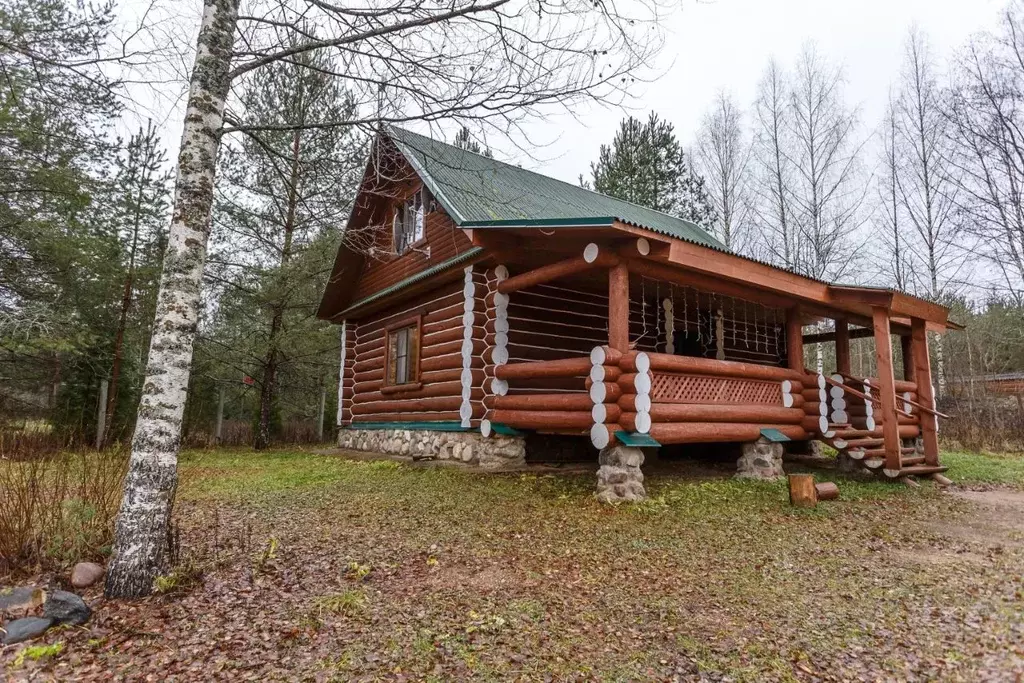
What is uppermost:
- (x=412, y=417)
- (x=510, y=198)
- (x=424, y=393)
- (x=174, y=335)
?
(x=510, y=198)

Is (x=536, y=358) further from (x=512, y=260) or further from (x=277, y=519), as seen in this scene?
(x=277, y=519)

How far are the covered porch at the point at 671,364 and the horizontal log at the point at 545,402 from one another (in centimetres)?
2

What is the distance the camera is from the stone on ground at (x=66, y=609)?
343 centimetres

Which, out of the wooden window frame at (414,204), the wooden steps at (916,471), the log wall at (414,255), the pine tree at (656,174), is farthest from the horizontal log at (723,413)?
the pine tree at (656,174)

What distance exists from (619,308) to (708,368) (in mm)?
1755

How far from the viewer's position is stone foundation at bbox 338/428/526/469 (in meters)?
9.13

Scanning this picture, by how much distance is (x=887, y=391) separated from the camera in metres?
8.14

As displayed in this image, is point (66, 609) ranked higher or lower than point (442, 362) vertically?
lower

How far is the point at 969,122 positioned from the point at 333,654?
19.5 metres

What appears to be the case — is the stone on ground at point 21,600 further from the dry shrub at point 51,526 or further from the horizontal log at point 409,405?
the horizontal log at point 409,405

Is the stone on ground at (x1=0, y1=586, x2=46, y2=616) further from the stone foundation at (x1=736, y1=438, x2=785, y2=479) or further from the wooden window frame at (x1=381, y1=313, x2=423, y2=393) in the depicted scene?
the stone foundation at (x1=736, y1=438, x2=785, y2=479)

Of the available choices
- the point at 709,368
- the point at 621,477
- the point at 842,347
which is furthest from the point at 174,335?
the point at 842,347

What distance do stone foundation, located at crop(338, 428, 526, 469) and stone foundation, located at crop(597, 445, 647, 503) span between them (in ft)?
8.10

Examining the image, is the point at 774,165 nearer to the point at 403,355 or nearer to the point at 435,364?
the point at 403,355
